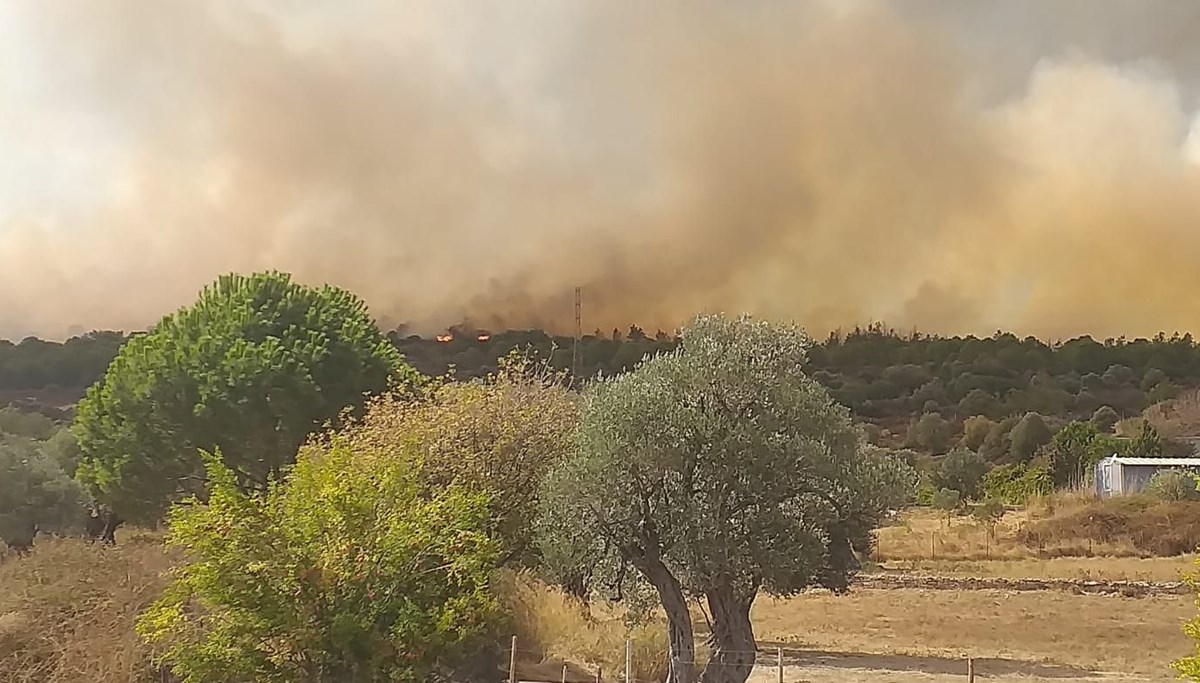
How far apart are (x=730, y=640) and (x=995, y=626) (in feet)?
48.3

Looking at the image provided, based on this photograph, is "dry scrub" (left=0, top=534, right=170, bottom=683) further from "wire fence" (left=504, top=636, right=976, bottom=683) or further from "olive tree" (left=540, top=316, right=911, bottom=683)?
"olive tree" (left=540, top=316, right=911, bottom=683)

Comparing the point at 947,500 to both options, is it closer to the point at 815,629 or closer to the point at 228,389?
the point at 815,629

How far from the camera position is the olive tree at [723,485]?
15938 mm

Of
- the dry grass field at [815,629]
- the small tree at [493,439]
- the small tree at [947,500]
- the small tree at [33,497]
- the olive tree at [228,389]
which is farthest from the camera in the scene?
the small tree at [947,500]

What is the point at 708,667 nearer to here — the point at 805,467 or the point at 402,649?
the point at 805,467

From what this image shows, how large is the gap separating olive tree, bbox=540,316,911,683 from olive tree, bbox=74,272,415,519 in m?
17.7

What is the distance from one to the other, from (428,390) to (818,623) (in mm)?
13204

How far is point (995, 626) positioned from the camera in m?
29.0

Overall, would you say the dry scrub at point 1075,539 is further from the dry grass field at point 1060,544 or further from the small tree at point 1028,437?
the small tree at point 1028,437

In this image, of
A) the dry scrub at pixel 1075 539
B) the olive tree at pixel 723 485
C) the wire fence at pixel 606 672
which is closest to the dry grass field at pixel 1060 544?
the dry scrub at pixel 1075 539

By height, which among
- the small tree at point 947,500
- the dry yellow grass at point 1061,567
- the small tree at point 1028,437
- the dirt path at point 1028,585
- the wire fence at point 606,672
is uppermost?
the small tree at point 1028,437

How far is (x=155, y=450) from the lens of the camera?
34.8 m

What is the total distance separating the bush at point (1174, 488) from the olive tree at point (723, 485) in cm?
4336

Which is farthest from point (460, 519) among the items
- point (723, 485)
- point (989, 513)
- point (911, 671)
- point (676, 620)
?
point (989, 513)
